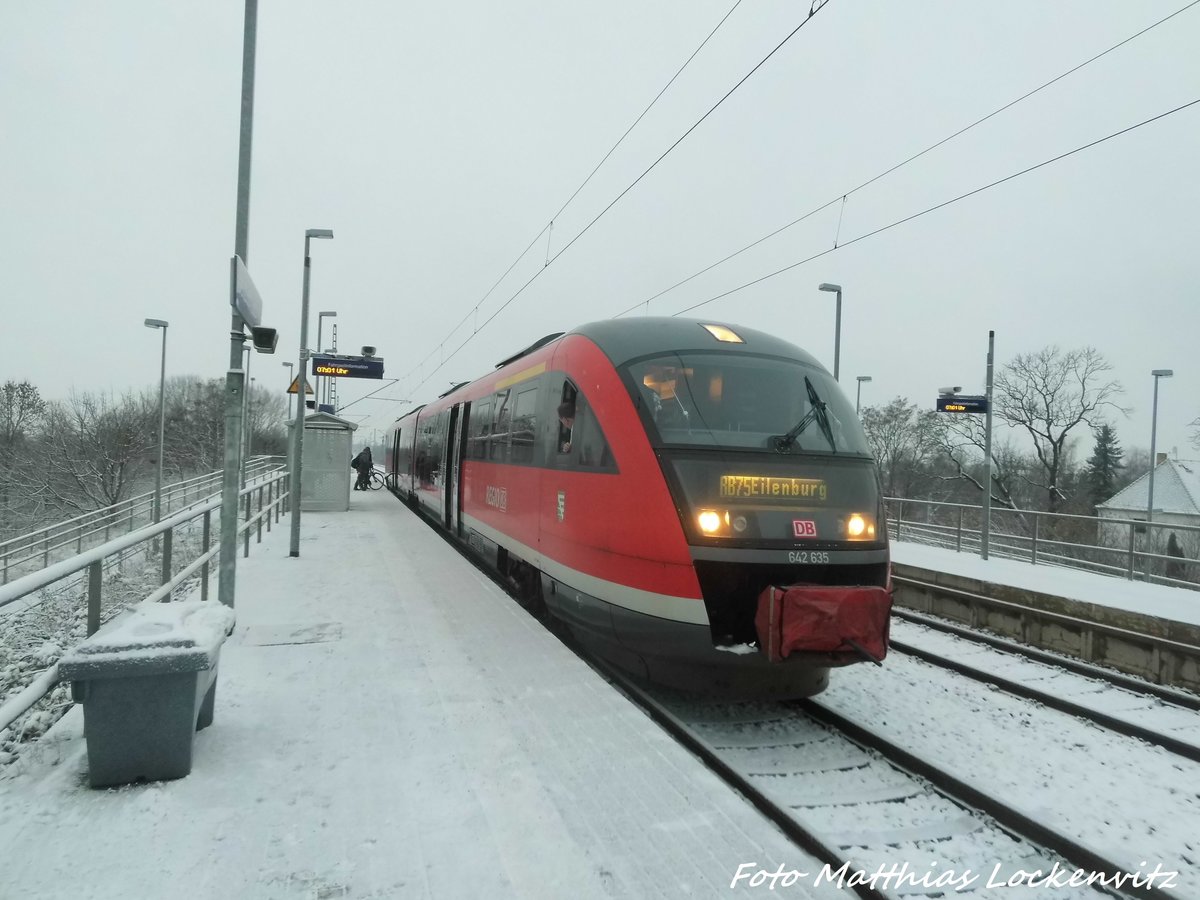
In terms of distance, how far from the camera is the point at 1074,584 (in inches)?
444

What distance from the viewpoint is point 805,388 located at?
621cm

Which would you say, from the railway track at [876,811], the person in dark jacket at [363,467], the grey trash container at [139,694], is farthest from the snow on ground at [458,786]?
the person in dark jacket at [363,467]

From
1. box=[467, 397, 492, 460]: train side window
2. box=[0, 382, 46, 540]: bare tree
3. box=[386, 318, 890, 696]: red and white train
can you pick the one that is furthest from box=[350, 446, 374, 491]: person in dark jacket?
box=[386, 318, 890, 696]: red and white train

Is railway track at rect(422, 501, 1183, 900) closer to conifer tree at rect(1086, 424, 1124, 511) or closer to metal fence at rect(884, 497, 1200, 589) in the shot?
metal fence at rect(884, 497, 1200, 589)

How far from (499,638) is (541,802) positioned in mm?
3180

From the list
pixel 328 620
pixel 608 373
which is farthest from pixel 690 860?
pixel 328 620

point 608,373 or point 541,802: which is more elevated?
point 608,373

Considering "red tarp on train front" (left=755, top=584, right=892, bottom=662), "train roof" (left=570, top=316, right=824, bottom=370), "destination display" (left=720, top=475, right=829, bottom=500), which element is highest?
"train roof" (left=570, top=316, right=824, bottom=370)

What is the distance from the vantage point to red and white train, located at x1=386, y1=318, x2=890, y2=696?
5043mm

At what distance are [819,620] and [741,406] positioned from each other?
176 cm

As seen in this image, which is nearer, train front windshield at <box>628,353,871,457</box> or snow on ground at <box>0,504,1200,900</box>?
snow on ground at <box>0,504,1200,900</box>

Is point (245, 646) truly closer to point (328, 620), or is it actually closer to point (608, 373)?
point (328, 620)

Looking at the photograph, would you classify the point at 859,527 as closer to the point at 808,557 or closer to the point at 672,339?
the point at 808,557

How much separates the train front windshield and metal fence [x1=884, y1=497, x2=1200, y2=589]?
7.35 m
